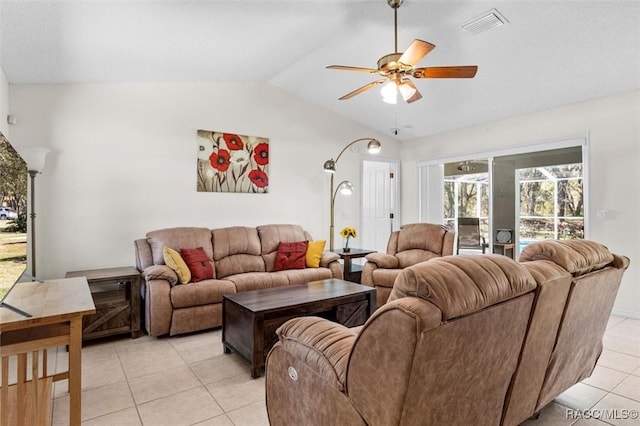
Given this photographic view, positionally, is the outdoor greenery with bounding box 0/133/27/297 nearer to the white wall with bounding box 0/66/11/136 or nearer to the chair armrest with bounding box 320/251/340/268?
the white wall with bounding box 0/66/11/136

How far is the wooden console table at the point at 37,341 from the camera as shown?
1492mm

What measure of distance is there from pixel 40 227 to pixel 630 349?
5.59 metres

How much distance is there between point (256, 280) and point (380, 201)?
3257 mm

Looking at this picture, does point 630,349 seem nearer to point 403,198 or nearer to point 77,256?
point 403,198

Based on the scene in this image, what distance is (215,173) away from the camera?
14.8 feet

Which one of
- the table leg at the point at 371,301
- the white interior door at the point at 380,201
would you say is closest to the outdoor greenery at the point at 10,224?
the table leg at the point at 371,301

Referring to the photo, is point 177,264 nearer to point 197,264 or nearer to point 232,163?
point 197,264

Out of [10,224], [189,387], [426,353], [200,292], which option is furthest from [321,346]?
[200,292]

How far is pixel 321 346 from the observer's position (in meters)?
1.38

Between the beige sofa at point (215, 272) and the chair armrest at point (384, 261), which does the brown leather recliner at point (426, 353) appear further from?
the chair armrest at point (384, 261)

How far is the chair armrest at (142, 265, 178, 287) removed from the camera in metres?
3.24

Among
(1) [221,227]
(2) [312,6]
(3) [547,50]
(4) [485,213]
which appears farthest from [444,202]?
(2) [312,6]

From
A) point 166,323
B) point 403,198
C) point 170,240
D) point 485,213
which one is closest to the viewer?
point 166,323

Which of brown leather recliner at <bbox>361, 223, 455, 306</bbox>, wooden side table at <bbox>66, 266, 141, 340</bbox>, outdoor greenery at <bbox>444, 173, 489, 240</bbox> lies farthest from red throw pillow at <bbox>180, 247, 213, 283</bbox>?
outdoor greenery at <bbox>444, 173, 489, 240</bbox>
